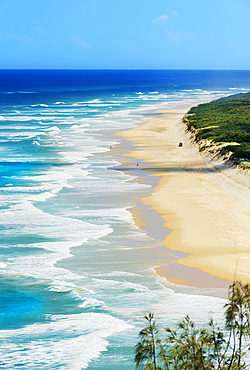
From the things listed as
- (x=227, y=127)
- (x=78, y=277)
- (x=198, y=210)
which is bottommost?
(x=78, y=277)

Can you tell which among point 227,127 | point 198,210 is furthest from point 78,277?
point 227,127

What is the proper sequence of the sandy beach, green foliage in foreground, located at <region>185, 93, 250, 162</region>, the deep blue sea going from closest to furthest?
the deep blue sea < the sandy beach < green foliage in foreground, located at <region>185, 93, 250, 162</region>

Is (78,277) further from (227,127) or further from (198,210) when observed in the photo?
(227,127)

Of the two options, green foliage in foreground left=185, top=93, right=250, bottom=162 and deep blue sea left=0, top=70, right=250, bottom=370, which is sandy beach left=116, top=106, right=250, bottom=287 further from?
green foliage in foreground left=185, top=93, right=250, bottom=162

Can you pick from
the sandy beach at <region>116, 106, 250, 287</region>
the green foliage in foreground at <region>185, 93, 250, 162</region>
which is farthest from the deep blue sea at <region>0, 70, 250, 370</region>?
the green foliage in foreground at <region>185, 93, 250, 162</region>

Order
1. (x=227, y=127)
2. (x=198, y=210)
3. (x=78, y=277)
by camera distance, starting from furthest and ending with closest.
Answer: (x=227, y=127), (x=198, y=210), (x=78, y=277)

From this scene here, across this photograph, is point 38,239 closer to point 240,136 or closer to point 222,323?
point 222,323

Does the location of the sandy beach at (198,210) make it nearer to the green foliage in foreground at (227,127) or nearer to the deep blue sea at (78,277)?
the deep blue sea at (78,277)
